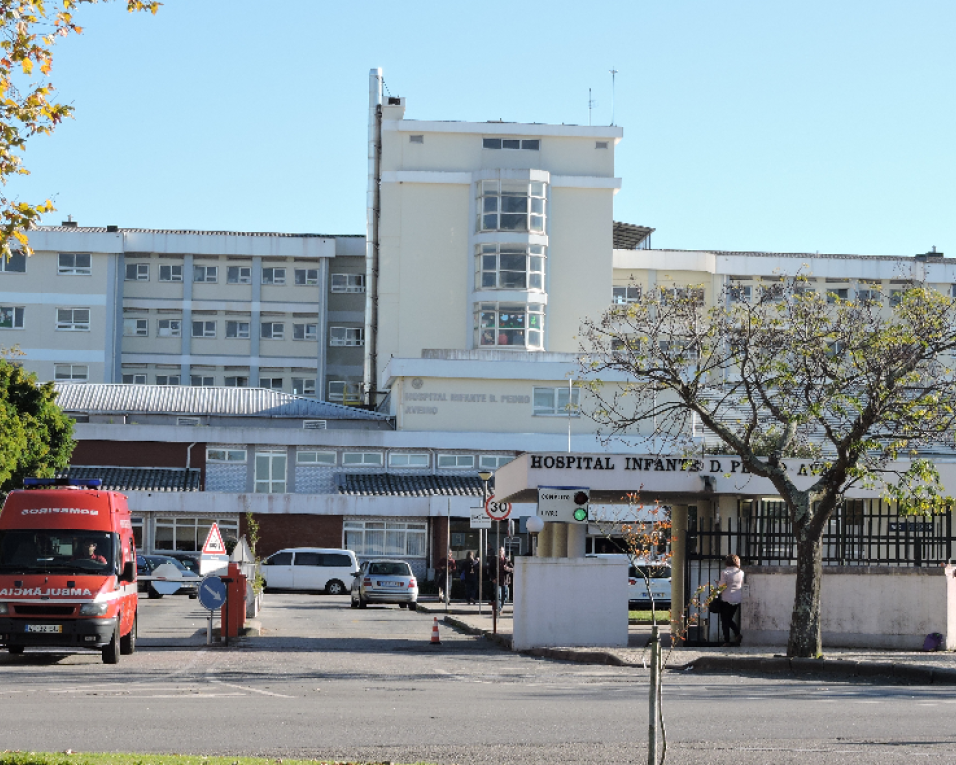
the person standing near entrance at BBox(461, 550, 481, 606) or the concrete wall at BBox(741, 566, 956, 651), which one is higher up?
the concrete wall at BBox(741, 566, 956, 651)

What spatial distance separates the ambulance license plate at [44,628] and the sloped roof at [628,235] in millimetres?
62379

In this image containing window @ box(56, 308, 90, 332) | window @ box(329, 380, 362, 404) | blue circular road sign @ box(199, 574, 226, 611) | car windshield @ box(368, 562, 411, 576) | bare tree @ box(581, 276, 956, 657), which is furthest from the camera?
window @ box(329, 380, 362, 404)

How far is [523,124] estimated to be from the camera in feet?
243

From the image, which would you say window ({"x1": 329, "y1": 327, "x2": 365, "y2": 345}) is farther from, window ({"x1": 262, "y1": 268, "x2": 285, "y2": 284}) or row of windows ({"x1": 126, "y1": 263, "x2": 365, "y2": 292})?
window ({"x1": 262, "y1": 268, "x2": 285, "y2": 284})

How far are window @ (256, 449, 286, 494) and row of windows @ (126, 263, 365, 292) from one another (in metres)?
23.6

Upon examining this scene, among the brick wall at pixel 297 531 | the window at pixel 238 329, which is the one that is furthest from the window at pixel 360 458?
the window at pixel 238 329

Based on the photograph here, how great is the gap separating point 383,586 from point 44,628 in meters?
24.2

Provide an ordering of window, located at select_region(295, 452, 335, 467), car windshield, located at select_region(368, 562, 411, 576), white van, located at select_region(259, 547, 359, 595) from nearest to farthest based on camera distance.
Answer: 1. car windshield, located at select_region(368, 562, 411, 576)
2. white van, located at select_region(259, 547, 359, 595)
3. window, located at select_region(295, 452, 335, 467)

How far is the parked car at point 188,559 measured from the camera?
50.2m

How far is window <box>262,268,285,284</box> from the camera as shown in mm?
85375

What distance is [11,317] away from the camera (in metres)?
80.9

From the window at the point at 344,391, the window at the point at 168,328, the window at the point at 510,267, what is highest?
the window at the point at 510,267

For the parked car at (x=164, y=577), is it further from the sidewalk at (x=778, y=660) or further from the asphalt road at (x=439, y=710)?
the asphalt road at (x=439, y=710)

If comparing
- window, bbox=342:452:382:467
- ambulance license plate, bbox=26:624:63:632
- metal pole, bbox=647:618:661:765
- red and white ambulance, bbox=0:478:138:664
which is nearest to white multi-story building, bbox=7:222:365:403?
window, bbox=342:452:382:467
